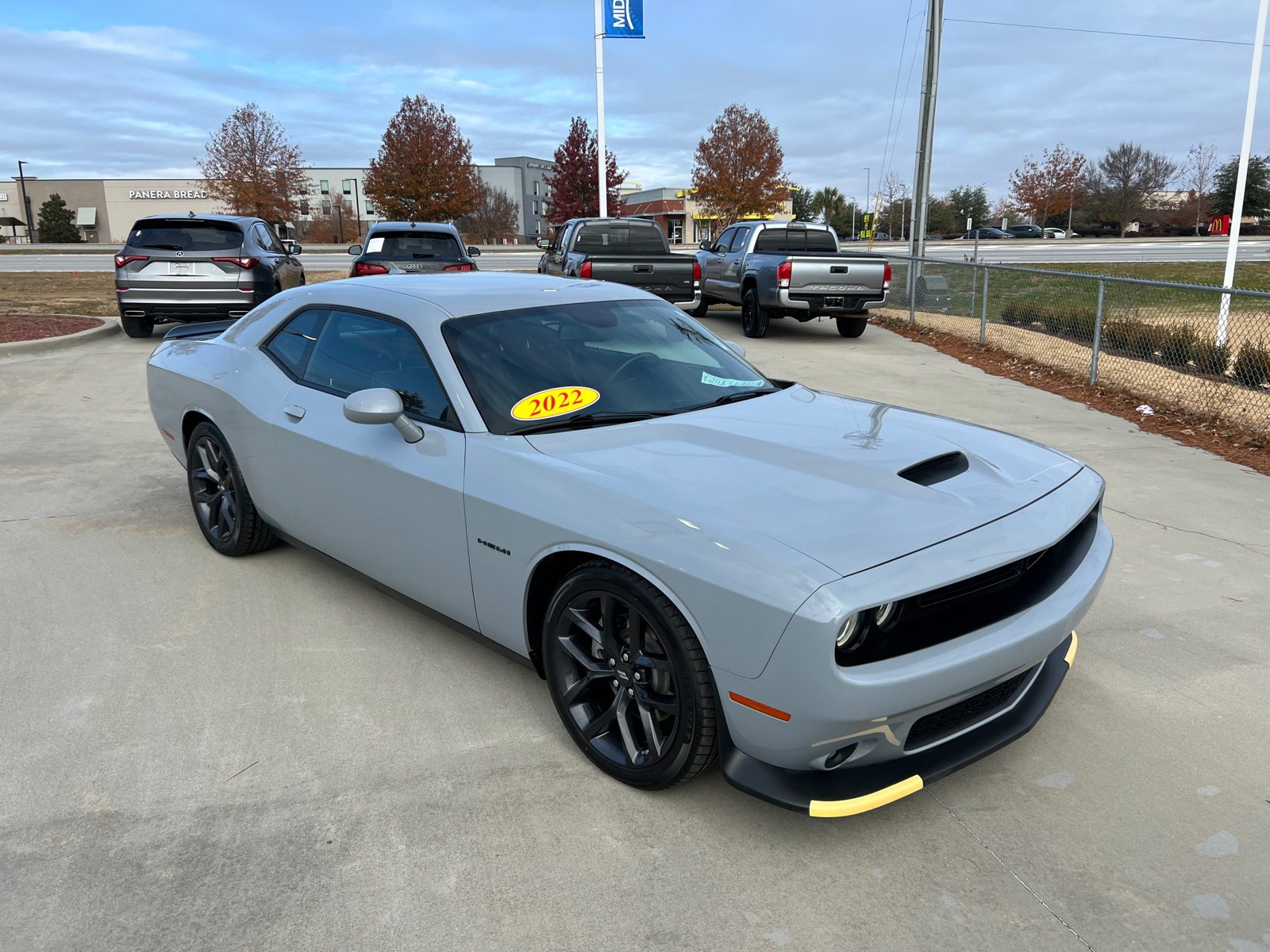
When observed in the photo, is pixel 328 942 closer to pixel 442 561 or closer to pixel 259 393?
pixel 442 561

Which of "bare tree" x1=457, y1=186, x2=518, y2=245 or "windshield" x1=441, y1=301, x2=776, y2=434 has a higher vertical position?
"bare tree" x1=457, y1=186, x2=518, y2=245

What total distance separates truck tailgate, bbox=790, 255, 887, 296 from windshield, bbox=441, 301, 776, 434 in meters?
9.24

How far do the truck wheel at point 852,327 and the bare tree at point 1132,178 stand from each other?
62278 millimetres

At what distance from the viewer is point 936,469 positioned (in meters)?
3.06

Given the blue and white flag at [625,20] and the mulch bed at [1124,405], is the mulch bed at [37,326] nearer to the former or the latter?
the mulch bed at [1124,405]

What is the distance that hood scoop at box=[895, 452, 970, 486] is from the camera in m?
2.95

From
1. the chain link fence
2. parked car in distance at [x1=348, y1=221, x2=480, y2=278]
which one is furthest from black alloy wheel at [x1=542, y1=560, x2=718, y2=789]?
parked car in distance at [x1=348, y1=221, x2=480, y2=278]

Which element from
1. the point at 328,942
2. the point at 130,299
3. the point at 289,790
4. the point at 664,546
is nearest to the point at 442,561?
the point at 289,790

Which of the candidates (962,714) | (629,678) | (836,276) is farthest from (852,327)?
(629,678)

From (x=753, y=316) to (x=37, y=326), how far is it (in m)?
10.3

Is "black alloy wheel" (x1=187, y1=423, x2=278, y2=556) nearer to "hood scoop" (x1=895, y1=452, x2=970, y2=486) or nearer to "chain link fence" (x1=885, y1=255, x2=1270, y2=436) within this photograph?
"hood scoop" (x1=895, y1=452, x2=970, y2=486)

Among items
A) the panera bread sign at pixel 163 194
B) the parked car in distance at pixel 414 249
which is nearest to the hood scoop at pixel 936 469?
the parked car in distance at pixel 414 249

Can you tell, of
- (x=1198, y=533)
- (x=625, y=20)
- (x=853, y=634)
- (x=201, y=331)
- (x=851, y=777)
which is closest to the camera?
(x=853, y=634)

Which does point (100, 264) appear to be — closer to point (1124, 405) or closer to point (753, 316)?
point (753, 316)
